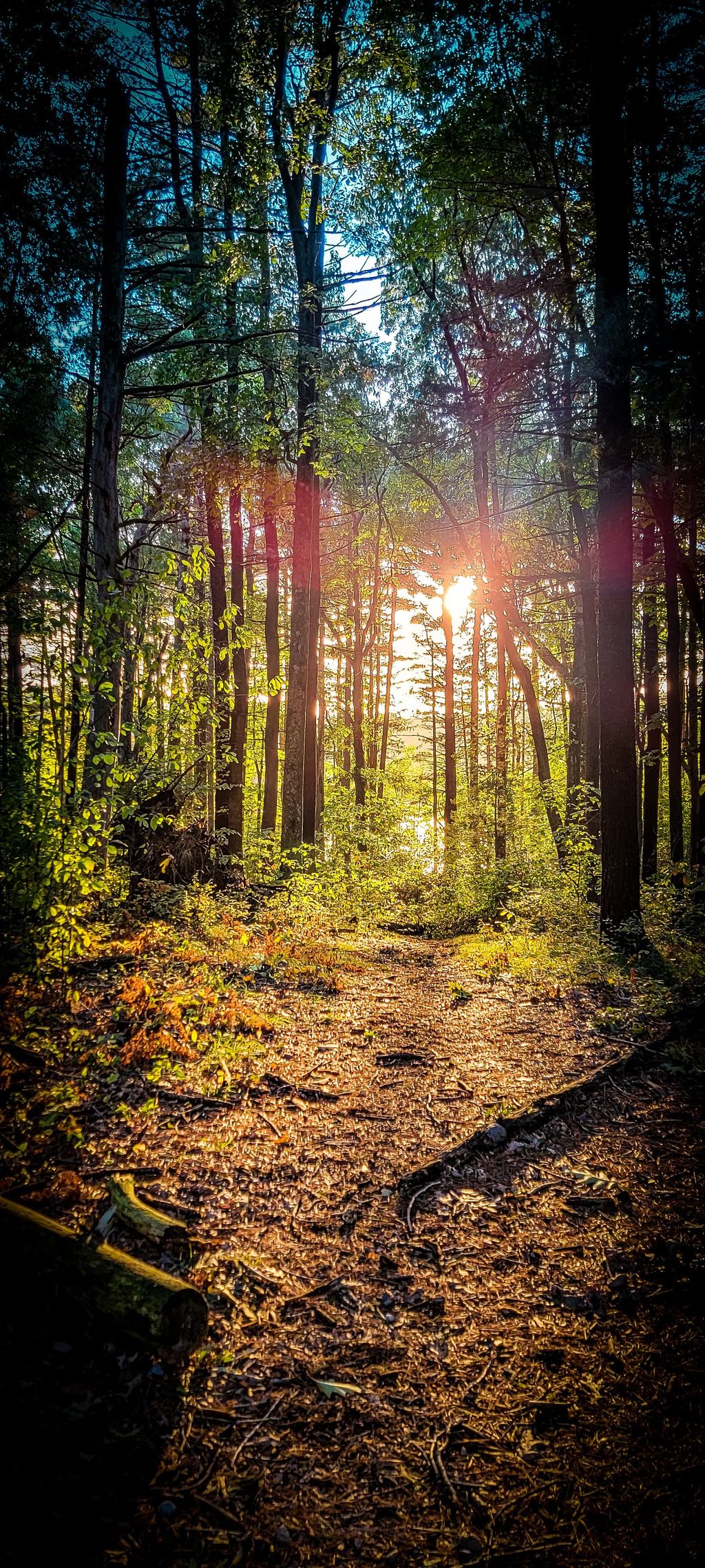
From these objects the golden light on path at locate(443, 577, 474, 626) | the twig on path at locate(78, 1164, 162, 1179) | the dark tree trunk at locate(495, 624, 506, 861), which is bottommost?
the twig on path at locate(78, 1164, 162, 1179)

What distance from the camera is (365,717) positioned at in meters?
29.3

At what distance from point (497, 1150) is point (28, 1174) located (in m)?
2.53

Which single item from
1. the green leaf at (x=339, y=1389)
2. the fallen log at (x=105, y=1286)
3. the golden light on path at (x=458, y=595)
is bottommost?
the green leaf at (x=339, y=1389)

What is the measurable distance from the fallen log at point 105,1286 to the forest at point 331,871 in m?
0.01

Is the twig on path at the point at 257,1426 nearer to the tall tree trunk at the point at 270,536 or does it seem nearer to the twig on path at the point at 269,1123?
the twig on path at the point at 269,1123

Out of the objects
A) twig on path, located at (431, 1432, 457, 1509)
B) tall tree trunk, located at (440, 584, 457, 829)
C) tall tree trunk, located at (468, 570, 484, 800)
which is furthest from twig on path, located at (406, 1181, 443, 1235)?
tall tree trunk, located at (440, 584, 457, 829)

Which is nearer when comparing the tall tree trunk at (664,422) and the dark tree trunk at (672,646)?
the tall tree trunk at (664,422)

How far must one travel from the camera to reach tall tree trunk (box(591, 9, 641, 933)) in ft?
22.0

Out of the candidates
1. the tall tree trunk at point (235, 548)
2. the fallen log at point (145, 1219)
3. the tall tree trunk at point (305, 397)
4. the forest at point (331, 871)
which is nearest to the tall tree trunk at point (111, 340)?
the forest at point (331, 871)

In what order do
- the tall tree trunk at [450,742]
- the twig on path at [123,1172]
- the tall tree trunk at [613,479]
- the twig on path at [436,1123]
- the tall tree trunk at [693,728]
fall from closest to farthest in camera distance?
1. the twig on path at [123,1172]
2. the twig on path at [436,1123]
3. the tall tree trunk at [613,479]
4. the tall tree trunk at [693,728]
5. the tall tree trunk at [450,742]

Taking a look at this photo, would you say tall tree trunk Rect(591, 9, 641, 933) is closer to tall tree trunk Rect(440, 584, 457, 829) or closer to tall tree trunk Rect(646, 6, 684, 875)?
tall tree trunk Rect(646, 6, 684, 875)

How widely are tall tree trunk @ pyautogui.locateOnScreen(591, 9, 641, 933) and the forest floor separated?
2995 millimetres

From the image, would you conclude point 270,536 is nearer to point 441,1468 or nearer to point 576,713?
point 576,713

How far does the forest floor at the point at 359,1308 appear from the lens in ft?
5.38
